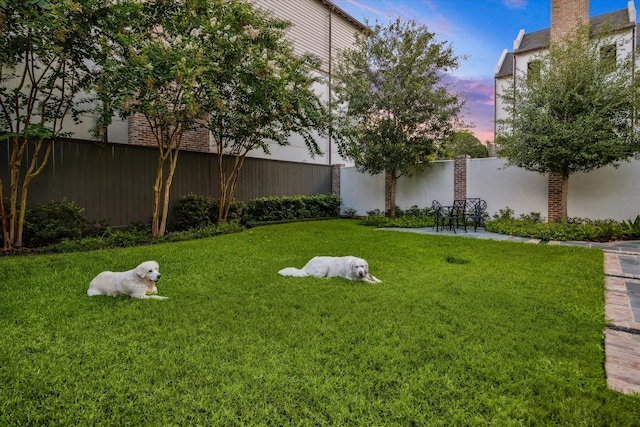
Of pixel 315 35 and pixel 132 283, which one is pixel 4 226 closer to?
pixel 132 283

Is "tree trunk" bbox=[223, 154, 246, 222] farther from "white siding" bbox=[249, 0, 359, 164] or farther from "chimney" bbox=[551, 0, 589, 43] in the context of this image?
"chimney" bbox=[551, 0, 589, 43]

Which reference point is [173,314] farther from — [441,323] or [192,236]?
[192,236]

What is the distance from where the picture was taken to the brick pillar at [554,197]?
27.5 ft

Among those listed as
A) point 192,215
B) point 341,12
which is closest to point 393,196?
point 192,215

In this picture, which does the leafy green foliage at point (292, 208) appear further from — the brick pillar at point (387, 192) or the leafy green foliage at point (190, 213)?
the brick pillar at point (387, 192)

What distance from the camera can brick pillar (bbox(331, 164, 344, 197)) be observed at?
12789 millimetres

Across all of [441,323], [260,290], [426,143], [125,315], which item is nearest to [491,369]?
[441,323]

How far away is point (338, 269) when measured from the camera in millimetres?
3861

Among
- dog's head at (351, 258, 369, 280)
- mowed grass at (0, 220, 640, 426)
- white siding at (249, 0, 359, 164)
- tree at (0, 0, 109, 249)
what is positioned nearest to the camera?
mowed grass at (0, 220, 640, 426)

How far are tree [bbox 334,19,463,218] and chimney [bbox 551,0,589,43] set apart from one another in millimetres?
6430

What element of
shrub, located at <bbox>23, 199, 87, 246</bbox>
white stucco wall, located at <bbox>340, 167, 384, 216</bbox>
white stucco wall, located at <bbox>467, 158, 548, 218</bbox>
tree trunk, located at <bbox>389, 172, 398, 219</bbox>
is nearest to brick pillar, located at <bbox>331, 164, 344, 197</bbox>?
white stucco wall, located at <bbox>340, 167, 384, 216</bbox>

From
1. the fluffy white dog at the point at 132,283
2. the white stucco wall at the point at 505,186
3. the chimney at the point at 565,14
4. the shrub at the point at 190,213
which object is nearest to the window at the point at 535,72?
the white stucco wall at the point at 505,186

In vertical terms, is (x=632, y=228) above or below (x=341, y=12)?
below

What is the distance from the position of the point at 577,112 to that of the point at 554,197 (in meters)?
2.19
